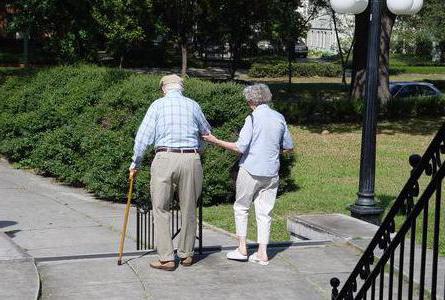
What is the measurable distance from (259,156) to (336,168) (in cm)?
844

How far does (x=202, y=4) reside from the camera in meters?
30.0

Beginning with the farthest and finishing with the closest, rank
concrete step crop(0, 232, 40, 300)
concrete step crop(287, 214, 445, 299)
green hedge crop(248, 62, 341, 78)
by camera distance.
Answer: green hedge crop(248, 62, 341, 78) < concrete step crop(287, 214, 445, 299) < concrete step crop(0, 232, 40, 300)

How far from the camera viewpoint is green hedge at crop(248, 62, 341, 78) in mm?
46250

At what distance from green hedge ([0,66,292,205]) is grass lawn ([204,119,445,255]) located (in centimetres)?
83

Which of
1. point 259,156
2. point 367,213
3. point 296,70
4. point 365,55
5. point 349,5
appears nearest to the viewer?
point 259,156

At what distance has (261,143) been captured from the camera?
7.28m

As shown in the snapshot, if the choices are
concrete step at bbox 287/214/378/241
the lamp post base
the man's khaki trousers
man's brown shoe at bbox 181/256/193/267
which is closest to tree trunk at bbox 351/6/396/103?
the lamp post base

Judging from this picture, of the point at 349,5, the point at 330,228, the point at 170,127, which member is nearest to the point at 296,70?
the point at 349,5

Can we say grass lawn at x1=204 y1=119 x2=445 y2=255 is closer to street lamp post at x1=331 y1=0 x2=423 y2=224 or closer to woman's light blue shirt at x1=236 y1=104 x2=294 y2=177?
street lamp post at x1=331 y1=0 x2=423 y2=224

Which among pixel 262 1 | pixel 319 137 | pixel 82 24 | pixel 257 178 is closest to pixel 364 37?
pixel 319 137

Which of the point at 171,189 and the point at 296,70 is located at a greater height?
the point at 171,189

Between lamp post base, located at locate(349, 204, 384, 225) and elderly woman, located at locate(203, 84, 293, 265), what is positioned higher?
elderly woman, located at locate(203, 84, 293, 265)

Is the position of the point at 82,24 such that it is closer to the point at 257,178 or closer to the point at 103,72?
the point at 103,72

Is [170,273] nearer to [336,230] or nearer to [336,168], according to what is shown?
[336,230]
